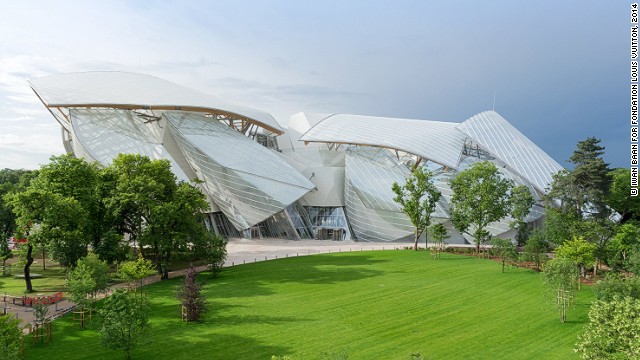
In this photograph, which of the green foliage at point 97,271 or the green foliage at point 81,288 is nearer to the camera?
the green foliage at point 81,288

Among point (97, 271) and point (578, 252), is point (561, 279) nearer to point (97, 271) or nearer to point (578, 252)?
point (578, 252)

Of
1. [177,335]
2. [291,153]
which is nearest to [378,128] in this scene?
[291,153]

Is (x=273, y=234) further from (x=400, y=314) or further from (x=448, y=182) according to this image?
(x=400, y=314)

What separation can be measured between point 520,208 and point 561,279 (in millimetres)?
23937

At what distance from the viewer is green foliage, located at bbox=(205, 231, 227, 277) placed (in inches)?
1289

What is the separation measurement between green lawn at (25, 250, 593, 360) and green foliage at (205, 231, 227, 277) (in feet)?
2.79

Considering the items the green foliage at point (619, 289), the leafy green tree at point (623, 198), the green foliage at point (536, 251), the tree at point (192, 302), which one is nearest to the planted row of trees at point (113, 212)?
the tree at point (192, 302)

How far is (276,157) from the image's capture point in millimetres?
60281

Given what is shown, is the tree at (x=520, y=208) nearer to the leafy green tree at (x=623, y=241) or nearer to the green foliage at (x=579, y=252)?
the leafy green tree at (x=623, y=241)

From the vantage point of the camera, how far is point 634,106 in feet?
86.7

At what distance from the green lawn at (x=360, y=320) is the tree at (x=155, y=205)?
286 cm

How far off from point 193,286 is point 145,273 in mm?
5126

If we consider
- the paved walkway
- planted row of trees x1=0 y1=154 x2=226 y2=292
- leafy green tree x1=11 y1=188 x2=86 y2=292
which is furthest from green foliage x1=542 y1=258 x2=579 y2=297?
leafy green tree x1=11 y1=188 x2=86 y2=292

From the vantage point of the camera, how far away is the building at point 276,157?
53562 mm
